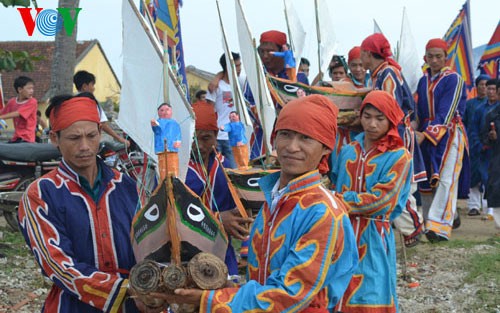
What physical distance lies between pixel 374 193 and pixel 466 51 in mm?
7475

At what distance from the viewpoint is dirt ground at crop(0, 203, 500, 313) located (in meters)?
5.86

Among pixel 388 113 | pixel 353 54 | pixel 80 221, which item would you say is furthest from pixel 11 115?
pixel 80 221

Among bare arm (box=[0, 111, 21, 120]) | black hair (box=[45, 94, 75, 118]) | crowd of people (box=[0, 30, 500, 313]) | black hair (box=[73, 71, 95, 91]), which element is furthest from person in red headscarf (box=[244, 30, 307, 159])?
bare arm (box=[0, 111, 21, 120])

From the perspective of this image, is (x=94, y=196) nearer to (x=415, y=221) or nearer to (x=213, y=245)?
(x=213, y=245)

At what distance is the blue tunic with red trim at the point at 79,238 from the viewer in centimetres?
283

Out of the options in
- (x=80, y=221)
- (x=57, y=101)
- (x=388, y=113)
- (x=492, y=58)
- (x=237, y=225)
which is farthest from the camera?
(x=492, y=58)

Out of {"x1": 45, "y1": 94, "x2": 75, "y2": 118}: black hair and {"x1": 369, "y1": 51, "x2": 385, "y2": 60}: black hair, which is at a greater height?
{"x1": 369, "y1": 51, "x2": 385, "y2": 60}: black hair

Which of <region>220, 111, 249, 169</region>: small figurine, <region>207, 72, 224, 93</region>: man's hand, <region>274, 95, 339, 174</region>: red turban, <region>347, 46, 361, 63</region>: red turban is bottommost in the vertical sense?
<region>220, 111, 249, 169</region>: small figurine

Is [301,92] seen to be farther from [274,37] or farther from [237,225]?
[274,37]

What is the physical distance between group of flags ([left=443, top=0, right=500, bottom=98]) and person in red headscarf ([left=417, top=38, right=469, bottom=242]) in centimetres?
249

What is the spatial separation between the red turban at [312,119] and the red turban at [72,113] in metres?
0.88

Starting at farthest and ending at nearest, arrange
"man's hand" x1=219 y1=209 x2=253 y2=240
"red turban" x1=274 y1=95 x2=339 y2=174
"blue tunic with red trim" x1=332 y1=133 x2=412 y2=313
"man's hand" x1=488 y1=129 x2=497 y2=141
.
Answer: "man's hand" x1=488 y1=129 x2=497 y2=141 < "blue tunic with red trim" x1=332 y1=133 x2=412 y2=313 < "man's hand" x1=219 y1=209 x2=253 y2=240 < "red turban" x1=274 y1=95 x2=339 y2=174

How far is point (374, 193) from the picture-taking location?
13.4 feet

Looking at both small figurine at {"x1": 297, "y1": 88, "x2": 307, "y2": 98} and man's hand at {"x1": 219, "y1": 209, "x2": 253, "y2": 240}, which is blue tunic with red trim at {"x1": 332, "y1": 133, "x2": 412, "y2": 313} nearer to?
small figurine at {"x1": 297, "y1": 88, "x2": 307, "y2": 98}
